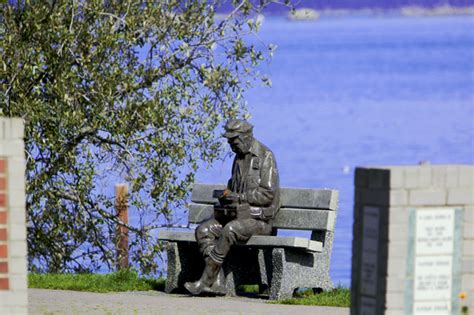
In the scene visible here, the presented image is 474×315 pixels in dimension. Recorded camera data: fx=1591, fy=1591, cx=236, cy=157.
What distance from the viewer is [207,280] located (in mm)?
13938

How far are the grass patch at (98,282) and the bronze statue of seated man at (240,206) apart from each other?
2.50 ft

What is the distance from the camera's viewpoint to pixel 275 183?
14141 millimetres

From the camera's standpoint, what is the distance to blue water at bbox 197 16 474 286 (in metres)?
43.2

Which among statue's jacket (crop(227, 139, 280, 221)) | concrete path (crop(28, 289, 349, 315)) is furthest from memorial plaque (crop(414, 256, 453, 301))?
statue's jacket (crop(227, 139, 280, 221))

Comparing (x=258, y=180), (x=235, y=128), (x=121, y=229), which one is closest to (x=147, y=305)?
(x=258, y=180)

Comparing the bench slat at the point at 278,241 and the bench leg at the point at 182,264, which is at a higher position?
the bench slat at the point at 278,241

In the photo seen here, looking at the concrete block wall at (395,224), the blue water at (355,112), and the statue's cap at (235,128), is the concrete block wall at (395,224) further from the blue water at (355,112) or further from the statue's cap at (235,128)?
the blue water at (355,112)

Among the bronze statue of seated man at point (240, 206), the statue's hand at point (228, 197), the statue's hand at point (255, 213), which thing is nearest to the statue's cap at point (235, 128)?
the bronze statue of seated man at point (240, 206)

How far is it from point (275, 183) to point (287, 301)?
1.21 meters

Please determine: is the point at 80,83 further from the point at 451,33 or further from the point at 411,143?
the point at 451,33

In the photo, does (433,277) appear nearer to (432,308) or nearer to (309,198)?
(432,308)

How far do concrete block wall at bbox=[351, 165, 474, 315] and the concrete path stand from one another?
112 inches

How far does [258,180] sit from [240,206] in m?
0.29

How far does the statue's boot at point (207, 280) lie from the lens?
45.5 feet
